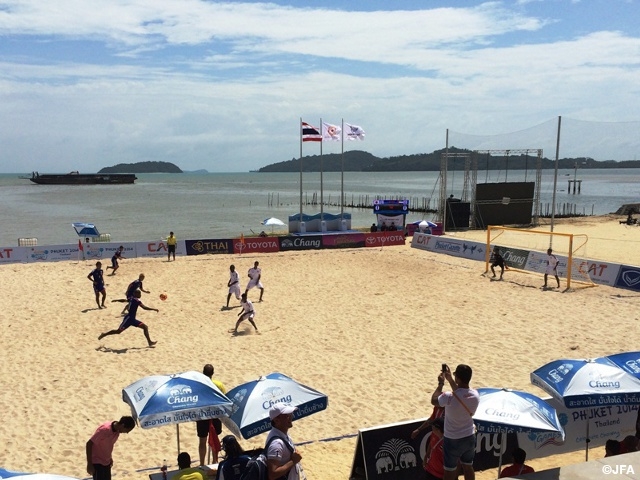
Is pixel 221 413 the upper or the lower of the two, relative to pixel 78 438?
upper

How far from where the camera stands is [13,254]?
25.3 meters

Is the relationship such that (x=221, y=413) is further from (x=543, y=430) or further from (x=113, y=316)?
(x=113, y=316)

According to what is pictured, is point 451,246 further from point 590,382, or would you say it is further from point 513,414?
point 513,414

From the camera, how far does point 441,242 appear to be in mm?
A: 27828

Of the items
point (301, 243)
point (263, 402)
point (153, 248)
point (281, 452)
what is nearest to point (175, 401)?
point (263, 402)

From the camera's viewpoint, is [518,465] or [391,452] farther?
[391,452]

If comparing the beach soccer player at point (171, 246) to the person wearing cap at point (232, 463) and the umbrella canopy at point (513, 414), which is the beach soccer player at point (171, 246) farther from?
the person wearing cap at point (232, 463)

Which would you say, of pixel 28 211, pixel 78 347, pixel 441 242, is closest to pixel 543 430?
pixel 78 347

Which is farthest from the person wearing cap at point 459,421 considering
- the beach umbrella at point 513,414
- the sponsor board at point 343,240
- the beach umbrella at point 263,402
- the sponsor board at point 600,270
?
the sponsor board at point 343,240

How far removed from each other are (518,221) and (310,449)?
34.5 m

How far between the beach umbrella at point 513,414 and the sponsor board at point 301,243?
22919mm

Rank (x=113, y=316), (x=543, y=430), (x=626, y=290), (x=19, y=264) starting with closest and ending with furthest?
(x=543, y=430) < (x=113, y=316) < (x=626, y=290) < (x=19, y=264)

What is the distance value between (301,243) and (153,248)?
7.38m

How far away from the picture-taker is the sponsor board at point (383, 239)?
30531mm
